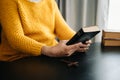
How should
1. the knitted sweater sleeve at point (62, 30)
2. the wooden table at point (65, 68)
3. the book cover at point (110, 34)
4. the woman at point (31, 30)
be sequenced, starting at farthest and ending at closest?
the knitted sweater sleeve at point (62, 30), the book cover at point (110, 34), the woman at point (31, 30), the wooden table at point (65, 68)

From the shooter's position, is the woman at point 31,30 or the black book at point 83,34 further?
the woman at point 31,30

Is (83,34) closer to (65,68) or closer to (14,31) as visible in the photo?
(65,68)

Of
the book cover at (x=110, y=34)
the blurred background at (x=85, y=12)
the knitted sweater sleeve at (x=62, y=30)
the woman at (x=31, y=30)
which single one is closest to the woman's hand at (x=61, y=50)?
the woman at (x=31, y=30)

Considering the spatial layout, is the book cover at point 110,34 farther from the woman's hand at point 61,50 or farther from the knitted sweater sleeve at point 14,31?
the knitted sweater sleeve at point 14,31

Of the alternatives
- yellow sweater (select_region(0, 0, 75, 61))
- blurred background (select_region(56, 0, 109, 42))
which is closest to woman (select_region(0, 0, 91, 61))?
yellow sweater (select_region(0, 0, 75, 61))

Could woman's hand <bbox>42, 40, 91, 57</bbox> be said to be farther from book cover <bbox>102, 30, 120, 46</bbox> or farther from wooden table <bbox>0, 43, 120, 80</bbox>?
book cover <bbox>102, 30, 120, 46</bbox>

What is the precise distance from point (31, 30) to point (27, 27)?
0.11ft

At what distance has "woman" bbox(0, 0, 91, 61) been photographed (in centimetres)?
122

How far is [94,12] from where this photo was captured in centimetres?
230

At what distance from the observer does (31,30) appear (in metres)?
1.36

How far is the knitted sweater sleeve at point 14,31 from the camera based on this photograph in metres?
1.23

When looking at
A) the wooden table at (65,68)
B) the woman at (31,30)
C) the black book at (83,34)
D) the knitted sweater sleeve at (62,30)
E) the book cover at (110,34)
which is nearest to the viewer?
the wooden table at (65,68)

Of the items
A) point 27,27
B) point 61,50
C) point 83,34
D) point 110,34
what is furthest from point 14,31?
point 110,34

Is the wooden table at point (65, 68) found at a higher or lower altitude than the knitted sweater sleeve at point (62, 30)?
lower
